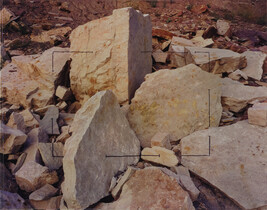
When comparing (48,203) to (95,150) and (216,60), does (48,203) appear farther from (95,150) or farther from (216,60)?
(216,60)

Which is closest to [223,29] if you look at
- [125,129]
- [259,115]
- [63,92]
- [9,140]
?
[259,115]

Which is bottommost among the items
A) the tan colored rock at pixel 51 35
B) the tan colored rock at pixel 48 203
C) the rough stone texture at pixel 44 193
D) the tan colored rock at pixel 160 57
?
the tan colored rock at pixel 48 203

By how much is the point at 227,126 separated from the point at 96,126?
160 centimetres

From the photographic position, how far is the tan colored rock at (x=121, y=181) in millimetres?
1769

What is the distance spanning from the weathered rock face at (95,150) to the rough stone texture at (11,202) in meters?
0.37

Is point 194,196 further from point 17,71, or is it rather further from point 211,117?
point 17,71

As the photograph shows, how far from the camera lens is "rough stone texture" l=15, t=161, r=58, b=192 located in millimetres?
1870

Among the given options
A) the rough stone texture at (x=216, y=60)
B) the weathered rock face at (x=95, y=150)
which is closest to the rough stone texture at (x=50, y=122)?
the weathered rock face at (x=95, y=150)

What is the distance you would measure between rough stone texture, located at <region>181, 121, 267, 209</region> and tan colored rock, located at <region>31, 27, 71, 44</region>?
→ 4.90 metres

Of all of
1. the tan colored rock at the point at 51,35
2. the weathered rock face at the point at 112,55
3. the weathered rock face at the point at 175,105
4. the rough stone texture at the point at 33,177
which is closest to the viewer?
the rough stone texture at the point at 33,177

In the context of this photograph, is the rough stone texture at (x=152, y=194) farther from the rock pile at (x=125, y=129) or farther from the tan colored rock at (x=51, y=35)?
the tan colored rock at (x=51, y=35)

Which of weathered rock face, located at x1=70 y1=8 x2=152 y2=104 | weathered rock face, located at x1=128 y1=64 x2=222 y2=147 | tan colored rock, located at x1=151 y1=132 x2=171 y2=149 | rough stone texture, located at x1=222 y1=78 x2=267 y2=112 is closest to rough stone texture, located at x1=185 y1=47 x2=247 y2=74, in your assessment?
rough stone texture, located at x1=222 y1=78 x2=267 y2=112

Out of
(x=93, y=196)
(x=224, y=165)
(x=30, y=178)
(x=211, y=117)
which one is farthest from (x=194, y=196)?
(x=30, y=178)

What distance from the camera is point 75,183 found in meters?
1.54
